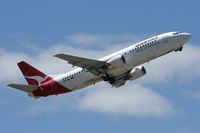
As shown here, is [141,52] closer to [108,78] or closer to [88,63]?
[88,63]

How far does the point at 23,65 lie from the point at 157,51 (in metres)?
22.6

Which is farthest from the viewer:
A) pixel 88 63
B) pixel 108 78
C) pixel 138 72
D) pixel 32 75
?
pixel 32 75

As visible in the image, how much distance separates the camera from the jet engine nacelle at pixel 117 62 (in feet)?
344

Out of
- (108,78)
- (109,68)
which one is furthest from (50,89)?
(109,68)

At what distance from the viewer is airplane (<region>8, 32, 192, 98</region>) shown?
10369cm

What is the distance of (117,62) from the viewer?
10494 centimetres

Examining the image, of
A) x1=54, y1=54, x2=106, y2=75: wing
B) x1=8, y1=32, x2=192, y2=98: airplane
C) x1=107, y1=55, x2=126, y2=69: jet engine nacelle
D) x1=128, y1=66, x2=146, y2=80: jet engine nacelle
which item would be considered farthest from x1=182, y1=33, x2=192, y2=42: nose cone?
x1=54, y1=54, x2=106, y2=75: wing

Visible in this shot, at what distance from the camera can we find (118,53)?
348 feet

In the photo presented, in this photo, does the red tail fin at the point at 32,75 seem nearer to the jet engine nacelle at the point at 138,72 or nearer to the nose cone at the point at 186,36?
the jet engine nacelle at the point at 138,72

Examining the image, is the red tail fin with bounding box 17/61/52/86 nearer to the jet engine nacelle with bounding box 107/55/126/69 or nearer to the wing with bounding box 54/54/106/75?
the wing with bounding box 54/54/106/75

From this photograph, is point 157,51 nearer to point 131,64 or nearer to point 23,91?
point 131,64

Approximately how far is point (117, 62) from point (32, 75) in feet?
52.0

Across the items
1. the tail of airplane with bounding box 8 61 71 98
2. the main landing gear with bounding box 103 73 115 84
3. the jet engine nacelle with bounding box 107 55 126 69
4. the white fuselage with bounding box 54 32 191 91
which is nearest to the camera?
the white fuselage with bounding box 54 32 191 91

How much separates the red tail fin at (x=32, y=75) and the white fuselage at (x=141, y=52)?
657 centimetres
